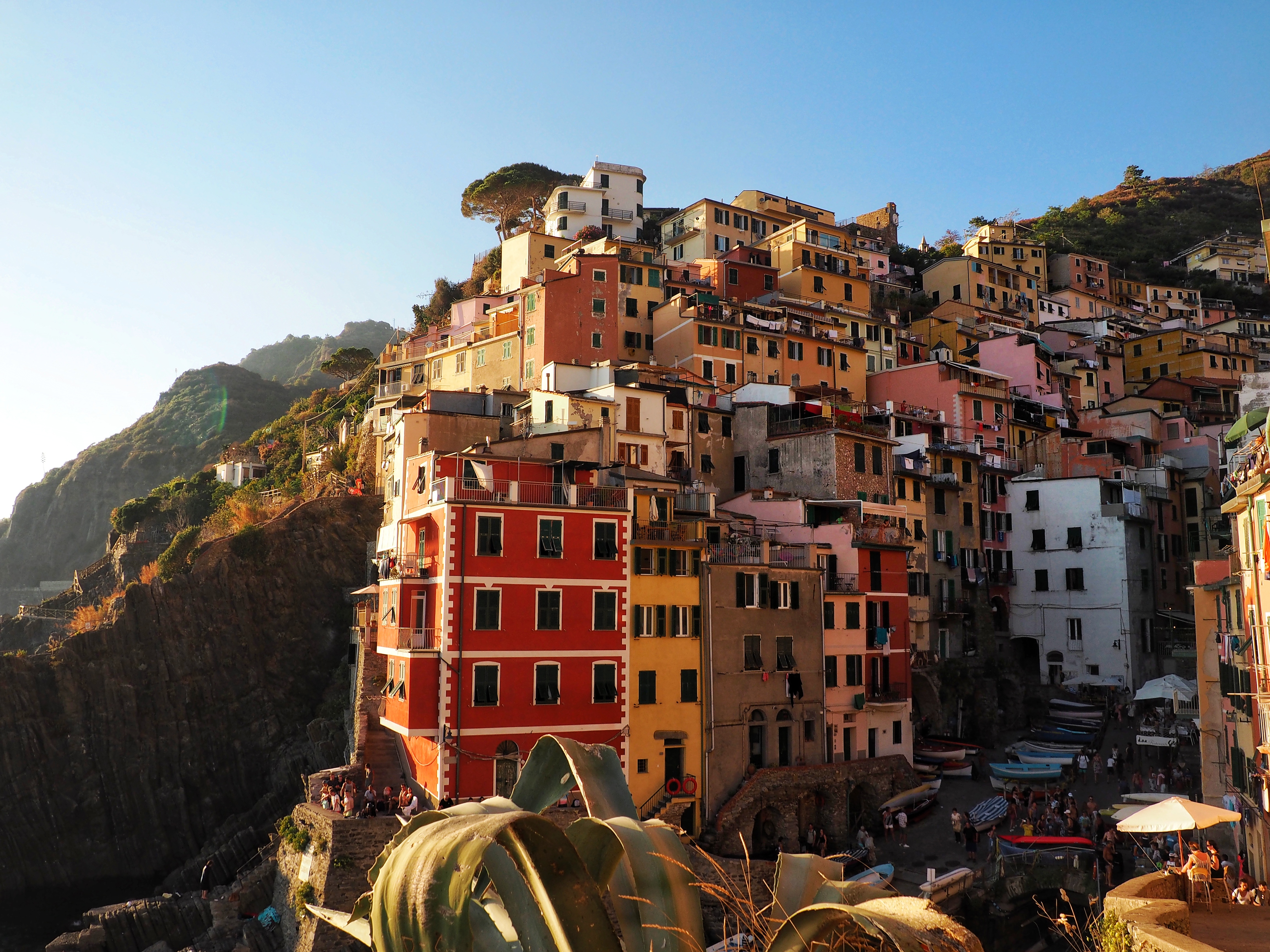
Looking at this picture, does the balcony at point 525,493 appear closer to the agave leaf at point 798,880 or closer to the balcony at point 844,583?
the balcony at point 844,583

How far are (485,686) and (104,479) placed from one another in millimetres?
123310

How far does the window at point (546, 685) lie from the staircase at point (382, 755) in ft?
28.6

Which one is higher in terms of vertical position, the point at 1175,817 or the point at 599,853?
the point at 599,853

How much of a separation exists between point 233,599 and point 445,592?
31194 mm

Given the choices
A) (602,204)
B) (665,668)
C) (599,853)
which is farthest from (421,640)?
(602,204)

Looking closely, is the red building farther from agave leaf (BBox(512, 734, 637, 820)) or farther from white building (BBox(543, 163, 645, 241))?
white building (BBox(543, 163, 645, 241))

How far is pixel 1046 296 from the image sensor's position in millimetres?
93250

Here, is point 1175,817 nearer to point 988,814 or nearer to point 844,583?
point 988,814

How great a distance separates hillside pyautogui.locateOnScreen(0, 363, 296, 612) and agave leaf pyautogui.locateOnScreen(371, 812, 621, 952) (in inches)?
5244

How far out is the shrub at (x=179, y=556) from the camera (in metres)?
61.3

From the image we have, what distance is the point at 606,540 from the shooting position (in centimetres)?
3628

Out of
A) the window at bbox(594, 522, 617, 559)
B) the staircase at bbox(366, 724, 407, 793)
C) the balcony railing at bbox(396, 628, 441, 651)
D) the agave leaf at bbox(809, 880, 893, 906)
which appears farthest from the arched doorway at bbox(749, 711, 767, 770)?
the agave leaf at bbox(809, 880, 893, 906)

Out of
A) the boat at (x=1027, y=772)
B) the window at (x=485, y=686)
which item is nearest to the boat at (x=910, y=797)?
the boat at (x=1027, y=772)

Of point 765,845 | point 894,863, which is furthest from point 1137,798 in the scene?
point 765,845
